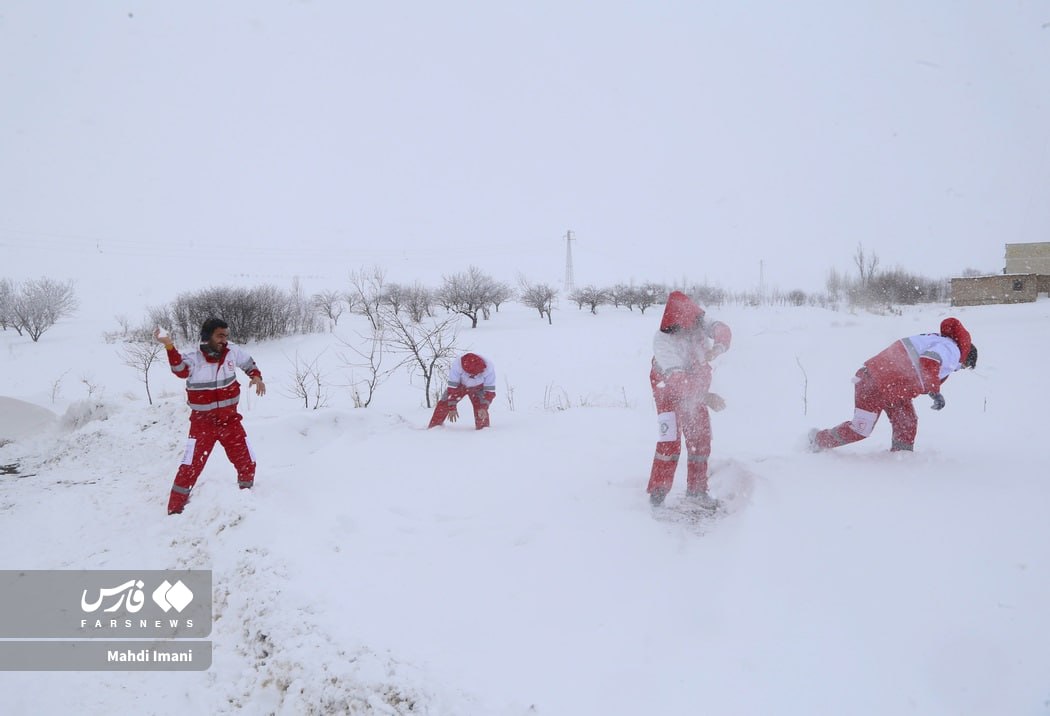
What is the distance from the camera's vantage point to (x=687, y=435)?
12.6ft

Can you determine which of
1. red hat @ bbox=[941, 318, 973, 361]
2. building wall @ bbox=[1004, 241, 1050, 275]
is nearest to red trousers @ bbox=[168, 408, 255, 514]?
red hat @ bbox=[941, 318, 973, 361]

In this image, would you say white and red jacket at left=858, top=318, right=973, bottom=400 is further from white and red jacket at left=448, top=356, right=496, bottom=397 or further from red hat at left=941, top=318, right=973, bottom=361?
white and red jacket at left=448, top=356, right=496, bottom=397

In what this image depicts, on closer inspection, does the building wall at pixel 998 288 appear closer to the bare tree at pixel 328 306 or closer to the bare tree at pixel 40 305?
the bare tree at pixel 328 306

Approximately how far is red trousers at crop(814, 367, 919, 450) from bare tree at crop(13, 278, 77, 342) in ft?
110

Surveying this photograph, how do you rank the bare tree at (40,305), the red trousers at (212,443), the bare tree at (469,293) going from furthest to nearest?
the bare tree at (469,293) → the bare tree at (40,305) → the red trousers at (212,443)

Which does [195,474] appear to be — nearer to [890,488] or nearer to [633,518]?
[633,518]

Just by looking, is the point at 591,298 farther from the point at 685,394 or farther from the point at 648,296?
the point at 685,394

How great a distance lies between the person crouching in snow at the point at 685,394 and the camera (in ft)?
12.3

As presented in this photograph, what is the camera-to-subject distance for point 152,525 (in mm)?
4039

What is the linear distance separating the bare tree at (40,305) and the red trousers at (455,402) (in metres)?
29.1

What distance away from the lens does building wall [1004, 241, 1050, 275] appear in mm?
25984

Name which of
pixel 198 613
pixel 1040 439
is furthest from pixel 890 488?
pixel 198 613

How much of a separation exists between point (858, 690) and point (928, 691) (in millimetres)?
253

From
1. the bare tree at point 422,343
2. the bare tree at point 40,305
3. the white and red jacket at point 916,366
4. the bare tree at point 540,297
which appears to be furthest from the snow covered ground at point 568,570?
the bare tree at point 540,297
